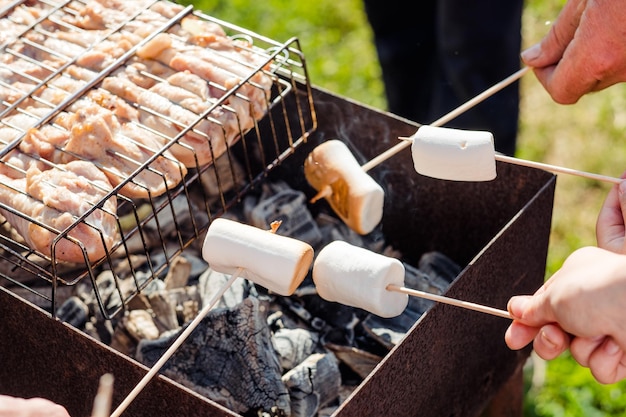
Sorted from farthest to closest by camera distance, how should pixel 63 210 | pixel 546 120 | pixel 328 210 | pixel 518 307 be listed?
pixel 546 120 → pixel 328 210 → pixel 63 210 → pixel 518 307

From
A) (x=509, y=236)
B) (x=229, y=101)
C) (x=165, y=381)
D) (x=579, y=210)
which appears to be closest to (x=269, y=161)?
(x=229, y=101)

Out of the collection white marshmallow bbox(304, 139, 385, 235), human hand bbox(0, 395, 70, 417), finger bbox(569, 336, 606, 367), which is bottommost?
white marshmallow bbox(304, 139, 385, 235)

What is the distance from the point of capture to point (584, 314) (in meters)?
1.44

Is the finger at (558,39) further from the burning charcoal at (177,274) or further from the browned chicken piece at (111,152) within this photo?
the burning charcoal at (177,274)

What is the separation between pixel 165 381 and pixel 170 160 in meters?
0.54

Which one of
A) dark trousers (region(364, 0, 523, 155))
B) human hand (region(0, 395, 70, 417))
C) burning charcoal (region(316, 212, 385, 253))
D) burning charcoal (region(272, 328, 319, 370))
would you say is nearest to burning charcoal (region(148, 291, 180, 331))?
burning charcoal (region(272, 328, 319, 370))

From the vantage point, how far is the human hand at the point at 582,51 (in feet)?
6.77

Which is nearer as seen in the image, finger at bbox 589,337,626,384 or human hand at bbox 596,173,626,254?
finger at bbox 589,337,626,384

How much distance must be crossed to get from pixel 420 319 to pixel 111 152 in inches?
32.3

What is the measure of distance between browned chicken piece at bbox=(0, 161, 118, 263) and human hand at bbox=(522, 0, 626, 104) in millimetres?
1222

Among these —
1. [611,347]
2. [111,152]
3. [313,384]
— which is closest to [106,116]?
[111,152]

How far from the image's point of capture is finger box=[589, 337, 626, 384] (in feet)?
4.92

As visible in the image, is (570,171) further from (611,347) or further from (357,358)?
(357,358)

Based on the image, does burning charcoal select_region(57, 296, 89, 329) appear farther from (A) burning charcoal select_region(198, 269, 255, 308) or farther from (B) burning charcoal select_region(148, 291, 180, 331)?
(A) burning charcoal select_region(198, 269, 255, 308)
